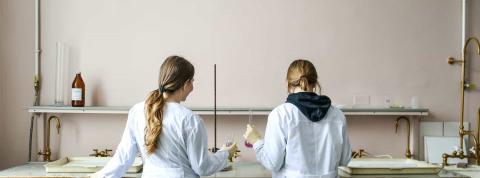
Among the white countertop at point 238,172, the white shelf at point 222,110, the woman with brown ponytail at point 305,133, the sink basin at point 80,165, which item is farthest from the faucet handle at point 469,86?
the sink basin at point 80,165

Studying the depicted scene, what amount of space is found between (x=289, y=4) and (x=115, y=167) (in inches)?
52.5

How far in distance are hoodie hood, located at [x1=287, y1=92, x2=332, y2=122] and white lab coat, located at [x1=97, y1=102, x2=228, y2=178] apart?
37 centimetres

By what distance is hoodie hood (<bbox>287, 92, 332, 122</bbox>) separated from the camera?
1.73 meters

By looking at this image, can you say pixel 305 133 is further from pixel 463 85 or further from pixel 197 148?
pixel 463 85

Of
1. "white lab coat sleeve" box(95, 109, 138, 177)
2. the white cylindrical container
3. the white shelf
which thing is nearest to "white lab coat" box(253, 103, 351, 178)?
"white lab coat sleeve" box(95, 109, 138, 177)

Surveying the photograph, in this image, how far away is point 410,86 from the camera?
2586 millimetres

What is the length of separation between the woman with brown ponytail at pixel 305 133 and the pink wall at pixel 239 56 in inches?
31.2

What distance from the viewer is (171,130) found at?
1.59 meters

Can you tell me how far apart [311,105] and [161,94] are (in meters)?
0.53

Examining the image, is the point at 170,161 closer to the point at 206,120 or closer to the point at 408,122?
the point at 206,120

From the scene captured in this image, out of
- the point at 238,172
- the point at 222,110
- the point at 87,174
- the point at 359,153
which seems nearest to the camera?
the point at 87,174

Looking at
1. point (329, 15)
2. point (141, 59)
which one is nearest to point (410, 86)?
point (329, 15)

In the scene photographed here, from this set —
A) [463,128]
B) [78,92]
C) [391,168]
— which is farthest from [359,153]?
[78,92]

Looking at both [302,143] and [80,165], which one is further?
[80,165]
